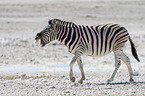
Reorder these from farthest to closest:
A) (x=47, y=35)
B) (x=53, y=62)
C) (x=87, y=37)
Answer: (x=53, y=62), (x=87, y=37), (x=47, y=35)

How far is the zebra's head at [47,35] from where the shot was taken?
8972 millimetres

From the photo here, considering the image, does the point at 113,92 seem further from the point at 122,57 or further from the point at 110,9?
the point at 110,9

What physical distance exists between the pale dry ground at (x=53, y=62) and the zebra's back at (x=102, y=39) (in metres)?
0.82

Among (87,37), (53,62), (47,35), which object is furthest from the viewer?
(53,62)

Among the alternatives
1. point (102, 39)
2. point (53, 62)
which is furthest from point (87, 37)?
point (53, 62)

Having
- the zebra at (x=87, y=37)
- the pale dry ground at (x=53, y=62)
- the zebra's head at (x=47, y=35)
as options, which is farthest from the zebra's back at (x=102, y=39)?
the pale dry ground at (x=53, y=62)

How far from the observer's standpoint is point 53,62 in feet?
44.3

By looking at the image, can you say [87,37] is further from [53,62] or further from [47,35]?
[53,62]

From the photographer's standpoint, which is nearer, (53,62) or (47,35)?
(47,35)

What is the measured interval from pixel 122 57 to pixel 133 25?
1494 centimetres

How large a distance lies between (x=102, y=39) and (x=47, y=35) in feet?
4.41

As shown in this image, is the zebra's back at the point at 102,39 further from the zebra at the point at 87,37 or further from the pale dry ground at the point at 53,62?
the pale dry ground at the point at 53,62

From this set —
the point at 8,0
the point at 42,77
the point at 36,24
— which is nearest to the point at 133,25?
the point at 36,24

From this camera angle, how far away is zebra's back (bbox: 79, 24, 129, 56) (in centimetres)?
919
